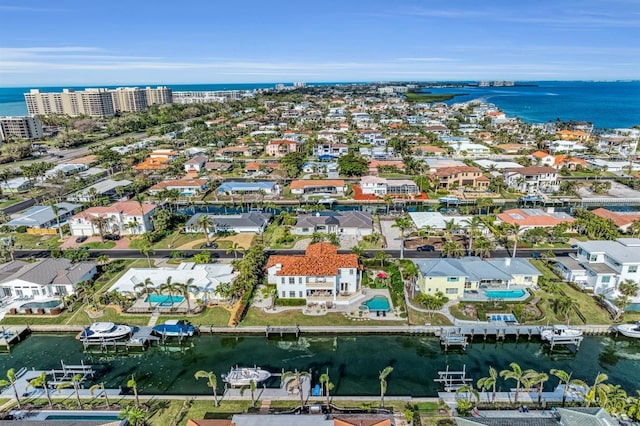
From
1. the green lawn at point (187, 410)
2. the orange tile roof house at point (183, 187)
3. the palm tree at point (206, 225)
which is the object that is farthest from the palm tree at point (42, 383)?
the orange tile roof house at point (183, 187)

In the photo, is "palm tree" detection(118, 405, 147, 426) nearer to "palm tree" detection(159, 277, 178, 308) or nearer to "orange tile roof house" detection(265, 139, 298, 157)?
"palm tree" detection(159, 277, 178, 308)

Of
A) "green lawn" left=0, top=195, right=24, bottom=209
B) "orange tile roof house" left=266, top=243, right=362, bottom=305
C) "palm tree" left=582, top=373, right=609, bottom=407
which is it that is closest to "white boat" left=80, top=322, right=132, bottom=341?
"orange tile roof house" left=266, top=243, right=362, bottom=305

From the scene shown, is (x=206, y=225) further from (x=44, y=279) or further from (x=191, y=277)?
(x=44, y=279)

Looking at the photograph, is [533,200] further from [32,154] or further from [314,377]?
[32,154]

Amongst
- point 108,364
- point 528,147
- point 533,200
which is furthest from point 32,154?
point 528,147

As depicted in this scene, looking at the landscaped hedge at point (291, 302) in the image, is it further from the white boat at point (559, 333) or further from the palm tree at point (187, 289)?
the white boat at point (559, 333)

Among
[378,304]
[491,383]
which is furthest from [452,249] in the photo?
[491,383]
